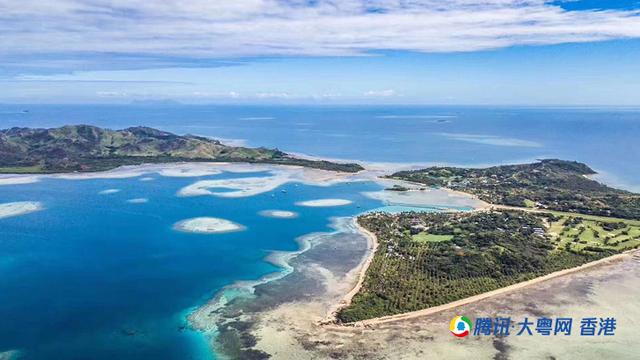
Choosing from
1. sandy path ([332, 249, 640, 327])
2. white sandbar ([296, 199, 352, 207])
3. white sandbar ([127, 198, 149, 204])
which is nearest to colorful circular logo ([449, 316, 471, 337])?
sandy path ([332, 249, 640, 327])

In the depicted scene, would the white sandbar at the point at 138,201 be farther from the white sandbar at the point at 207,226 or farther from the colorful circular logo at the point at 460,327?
the colorful circular logo at the point at 460,327

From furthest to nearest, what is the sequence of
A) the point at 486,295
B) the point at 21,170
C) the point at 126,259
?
the point at 21,170 < the point at 126,259 < the point at 486,295

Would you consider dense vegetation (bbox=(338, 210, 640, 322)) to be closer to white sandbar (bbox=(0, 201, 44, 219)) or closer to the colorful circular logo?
the colorful circular logo

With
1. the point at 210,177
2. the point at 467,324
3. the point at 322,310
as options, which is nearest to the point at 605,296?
the point at 467,324

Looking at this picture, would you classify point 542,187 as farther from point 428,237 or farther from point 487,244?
point 428,237

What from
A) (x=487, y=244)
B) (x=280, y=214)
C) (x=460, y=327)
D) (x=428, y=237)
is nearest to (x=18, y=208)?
(x=280, y=214)
